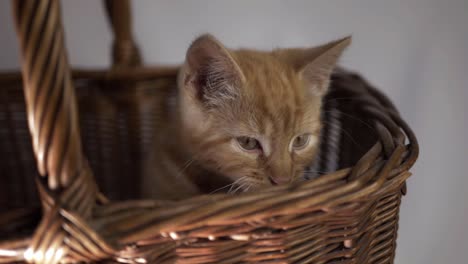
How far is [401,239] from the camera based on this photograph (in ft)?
5.37

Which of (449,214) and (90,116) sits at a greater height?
(90,116)

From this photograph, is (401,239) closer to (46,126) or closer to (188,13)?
(188,13)

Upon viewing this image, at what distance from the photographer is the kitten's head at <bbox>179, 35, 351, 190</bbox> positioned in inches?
36.8

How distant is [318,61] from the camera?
1.01 meters

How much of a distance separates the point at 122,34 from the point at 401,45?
1062mm

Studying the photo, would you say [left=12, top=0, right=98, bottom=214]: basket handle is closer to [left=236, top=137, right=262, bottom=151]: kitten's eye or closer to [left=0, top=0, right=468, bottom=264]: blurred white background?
[left=236, top=137, right=262, bottom=151]: kitten's eye

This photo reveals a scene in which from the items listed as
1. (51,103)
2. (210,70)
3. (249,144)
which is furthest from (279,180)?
(51,103)

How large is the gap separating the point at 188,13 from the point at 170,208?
4.37ft

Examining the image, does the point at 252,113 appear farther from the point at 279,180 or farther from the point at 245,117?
the point at 279,180

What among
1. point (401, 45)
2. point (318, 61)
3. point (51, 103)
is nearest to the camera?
point (51, 103)

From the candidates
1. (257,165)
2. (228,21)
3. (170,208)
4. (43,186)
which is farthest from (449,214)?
(43,186)

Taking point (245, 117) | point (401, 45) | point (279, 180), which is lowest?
point (279, 180)

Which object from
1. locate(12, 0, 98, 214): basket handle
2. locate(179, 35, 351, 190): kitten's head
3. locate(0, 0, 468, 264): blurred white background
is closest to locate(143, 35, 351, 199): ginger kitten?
locate(179, 35, 351, 190): kitten's head

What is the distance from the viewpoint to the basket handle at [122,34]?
131 centimetres
